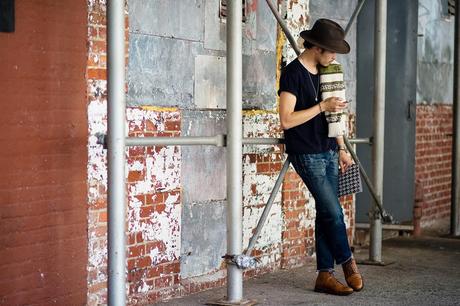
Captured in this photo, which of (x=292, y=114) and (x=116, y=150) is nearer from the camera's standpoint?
(x=116, y=150)

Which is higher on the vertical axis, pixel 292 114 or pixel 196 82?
pixel 196 82

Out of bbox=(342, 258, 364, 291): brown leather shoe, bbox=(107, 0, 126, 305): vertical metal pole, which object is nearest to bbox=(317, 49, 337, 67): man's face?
bbox=(342, 258, 364, 291): brown leather shoe

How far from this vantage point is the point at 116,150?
491 centimetres

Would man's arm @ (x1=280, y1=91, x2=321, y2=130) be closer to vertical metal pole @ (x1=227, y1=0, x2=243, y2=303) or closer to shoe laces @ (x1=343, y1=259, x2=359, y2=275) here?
vertical metal pole @ (x1=227, y1=0, x2=243, y2=303)

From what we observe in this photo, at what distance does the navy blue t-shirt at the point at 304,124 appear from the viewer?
612 centimetres

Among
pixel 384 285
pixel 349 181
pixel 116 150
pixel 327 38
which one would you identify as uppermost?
pixel 327 38

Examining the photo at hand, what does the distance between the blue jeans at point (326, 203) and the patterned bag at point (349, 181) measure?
0.69 ft

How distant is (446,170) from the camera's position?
11.3 meters

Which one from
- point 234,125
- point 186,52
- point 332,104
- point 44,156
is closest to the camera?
point 44,156

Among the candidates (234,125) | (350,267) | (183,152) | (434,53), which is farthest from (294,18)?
(434,53)

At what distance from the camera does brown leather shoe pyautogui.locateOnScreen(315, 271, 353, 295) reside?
6.38 metres

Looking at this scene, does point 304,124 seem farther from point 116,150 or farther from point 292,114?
point 116,150

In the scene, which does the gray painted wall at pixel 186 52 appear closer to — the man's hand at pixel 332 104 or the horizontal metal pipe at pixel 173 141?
the horizontal metal pipe at pixel 173 141

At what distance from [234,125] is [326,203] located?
3.00 feet
